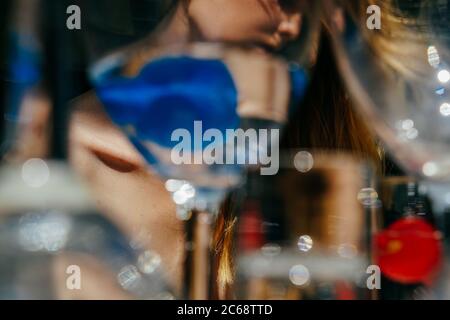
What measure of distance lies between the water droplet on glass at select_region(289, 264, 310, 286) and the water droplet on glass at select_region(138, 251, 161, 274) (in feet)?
1.46

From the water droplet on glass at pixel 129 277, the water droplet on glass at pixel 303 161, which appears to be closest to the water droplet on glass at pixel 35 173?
the water droplet on glass at pixel 129 277

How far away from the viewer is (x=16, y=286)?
2.74 metres

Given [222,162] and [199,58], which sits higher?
[199,58]

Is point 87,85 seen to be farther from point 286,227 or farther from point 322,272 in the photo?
point 322,272

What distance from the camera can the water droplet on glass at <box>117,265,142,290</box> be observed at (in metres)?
2.73

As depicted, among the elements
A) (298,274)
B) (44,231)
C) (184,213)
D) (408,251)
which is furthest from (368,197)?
(44,231)

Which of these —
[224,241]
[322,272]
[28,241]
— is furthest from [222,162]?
[28,241]

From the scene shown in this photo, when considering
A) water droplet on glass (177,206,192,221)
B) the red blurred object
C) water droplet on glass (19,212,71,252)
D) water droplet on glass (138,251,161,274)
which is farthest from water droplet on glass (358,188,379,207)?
water droplet on glass (19,212,71,252)

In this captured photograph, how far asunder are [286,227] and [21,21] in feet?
3.70

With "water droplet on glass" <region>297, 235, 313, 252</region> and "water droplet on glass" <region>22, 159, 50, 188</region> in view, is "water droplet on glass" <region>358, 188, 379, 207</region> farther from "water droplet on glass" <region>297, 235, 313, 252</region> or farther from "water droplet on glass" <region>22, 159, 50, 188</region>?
"water droplet on glass" <region>22, 159, 50, 188</region>

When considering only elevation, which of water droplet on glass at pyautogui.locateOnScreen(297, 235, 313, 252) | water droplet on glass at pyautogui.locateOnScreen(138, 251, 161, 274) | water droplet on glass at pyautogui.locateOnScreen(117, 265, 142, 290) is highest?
water droplet on glass at pyautogui.locateOnScreen(297, 235, 313, 252)

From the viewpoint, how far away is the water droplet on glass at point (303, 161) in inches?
110
